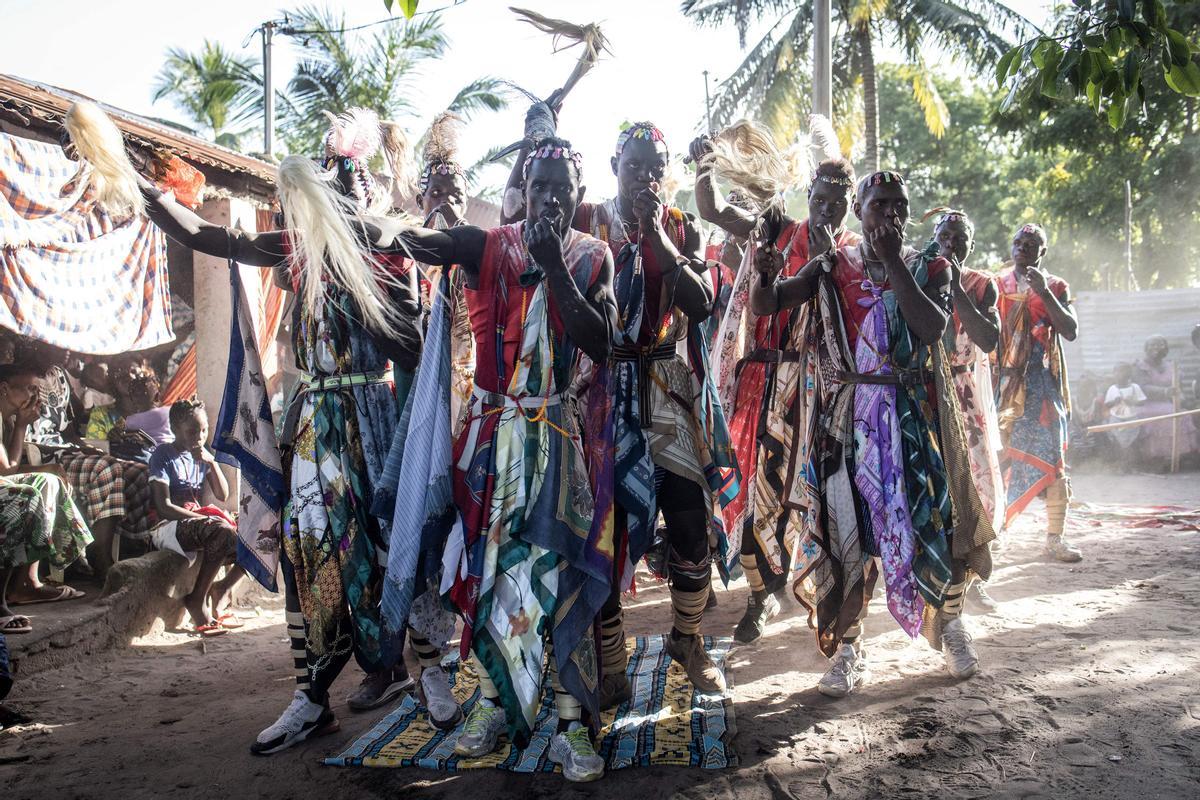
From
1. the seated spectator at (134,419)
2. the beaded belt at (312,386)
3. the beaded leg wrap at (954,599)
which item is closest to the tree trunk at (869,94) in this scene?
the seated spectator at (134,419)

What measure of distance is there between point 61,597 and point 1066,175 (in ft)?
87.5

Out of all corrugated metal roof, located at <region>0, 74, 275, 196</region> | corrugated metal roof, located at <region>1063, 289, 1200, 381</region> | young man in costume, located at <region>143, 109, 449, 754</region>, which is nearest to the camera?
young man in costume, located at <region>143, 109, 449, 754</region>

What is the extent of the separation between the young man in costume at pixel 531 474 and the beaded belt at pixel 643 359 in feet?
1.42

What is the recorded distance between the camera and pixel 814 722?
3.55m

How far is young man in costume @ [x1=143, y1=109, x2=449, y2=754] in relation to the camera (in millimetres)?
3541

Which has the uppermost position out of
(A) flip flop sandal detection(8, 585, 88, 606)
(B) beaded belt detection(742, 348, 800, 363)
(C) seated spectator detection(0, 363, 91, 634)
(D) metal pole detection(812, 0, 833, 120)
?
Answer: (D) metal pole detection(812, 0, 833, 120)

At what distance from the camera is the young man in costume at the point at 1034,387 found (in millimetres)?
6699

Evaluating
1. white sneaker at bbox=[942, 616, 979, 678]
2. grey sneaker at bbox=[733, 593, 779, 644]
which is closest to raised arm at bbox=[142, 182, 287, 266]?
grey sneaker at bbox=[733, 593, 779, 644]

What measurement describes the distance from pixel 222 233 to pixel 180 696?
2.42 metres

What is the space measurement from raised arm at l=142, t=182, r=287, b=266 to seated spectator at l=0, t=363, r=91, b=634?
2.65 metres

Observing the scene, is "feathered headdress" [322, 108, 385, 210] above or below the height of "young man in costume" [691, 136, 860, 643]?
above

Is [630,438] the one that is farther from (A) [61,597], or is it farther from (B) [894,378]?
(A) [61,597]

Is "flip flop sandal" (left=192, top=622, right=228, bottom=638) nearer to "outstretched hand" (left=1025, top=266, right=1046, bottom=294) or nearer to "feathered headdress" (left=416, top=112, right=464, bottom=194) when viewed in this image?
"feathered headdress" (left=416, top=112, right=464, bottom=194)

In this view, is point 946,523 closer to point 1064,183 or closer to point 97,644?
point 97,644
